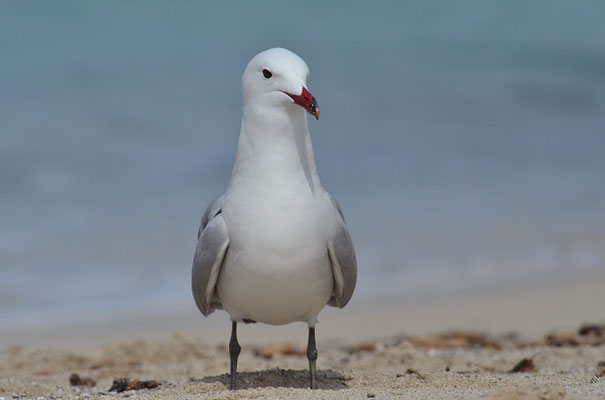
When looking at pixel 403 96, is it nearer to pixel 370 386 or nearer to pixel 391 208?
pixel 391 208

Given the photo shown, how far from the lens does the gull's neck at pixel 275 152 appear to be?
160 inches

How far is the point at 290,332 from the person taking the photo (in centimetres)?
736

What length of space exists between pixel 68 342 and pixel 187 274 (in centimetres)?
151

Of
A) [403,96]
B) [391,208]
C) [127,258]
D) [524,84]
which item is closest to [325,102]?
[403,96]

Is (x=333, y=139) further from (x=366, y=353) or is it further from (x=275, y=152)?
(x=275, y=152)

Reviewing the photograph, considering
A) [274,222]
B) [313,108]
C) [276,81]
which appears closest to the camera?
[313,108]

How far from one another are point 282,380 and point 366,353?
161 cm

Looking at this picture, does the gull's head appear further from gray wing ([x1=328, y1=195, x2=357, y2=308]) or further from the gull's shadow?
the gull's shadow

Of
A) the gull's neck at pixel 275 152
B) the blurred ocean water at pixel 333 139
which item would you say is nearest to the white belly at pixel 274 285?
the gull's neck at pixel 275 152

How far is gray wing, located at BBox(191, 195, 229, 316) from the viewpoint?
4.06 meters

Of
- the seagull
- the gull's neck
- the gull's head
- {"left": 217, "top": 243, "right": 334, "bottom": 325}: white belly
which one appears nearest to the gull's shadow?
the seagull

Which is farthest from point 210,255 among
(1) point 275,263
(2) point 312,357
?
(2) point 312,357

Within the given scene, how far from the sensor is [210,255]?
4.09m

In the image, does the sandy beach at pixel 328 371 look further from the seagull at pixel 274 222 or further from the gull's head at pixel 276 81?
the gull's head at pixel 276 81
